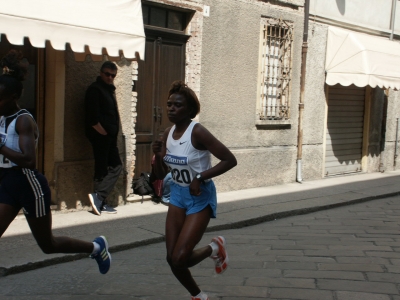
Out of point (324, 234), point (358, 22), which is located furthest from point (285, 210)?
point (358, 22)

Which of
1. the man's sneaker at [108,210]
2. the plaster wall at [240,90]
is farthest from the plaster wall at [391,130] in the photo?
the man's sneaker at [108,210]

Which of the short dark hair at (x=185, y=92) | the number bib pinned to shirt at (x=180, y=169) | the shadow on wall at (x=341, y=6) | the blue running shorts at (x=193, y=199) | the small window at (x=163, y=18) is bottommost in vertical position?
the blue running shorts at (x=193, y=199)

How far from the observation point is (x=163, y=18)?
9.09 metres

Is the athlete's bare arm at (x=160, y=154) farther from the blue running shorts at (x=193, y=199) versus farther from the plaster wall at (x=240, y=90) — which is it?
the plaster wall at (x=240, y=90)

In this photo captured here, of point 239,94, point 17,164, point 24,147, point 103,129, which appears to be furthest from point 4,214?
point 239,94

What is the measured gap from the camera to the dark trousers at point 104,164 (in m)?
7.51

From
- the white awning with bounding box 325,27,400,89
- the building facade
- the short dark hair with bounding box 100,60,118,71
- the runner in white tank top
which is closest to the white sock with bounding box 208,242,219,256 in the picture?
the runner in white tank top

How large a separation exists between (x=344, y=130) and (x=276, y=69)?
292cm

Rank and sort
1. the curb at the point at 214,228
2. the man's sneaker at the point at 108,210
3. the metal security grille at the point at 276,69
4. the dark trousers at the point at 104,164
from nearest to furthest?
the curb at the point at 214,228 < the dark trousers at the point at 104,164 < the man's sneaker at the point at 108,210 < the metal security grille at the point at 276,69

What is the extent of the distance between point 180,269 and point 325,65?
9.01 metres

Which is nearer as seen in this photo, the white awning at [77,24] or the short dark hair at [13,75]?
A: the short dark hair at [13,75]

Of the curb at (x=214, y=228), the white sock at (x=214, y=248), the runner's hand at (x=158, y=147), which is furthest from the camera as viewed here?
the curb at (x=214, y=228)

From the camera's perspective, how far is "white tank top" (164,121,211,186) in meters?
4.13

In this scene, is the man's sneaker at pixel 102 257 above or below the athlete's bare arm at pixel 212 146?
below
